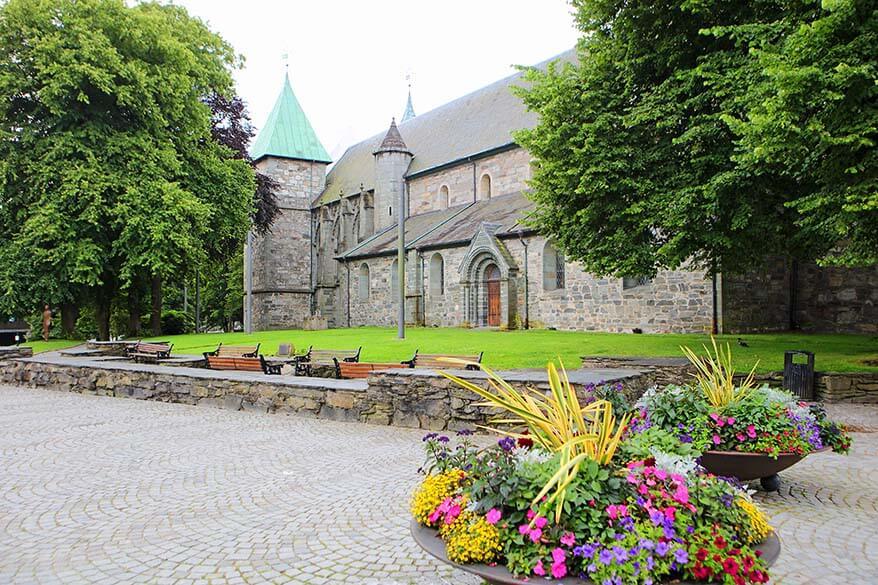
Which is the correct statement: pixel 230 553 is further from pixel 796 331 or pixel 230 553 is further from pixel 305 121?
pixel 305 121

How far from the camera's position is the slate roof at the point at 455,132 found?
3447 centimetres

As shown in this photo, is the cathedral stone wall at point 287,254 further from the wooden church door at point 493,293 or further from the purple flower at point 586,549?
the purple flower at point 586,549

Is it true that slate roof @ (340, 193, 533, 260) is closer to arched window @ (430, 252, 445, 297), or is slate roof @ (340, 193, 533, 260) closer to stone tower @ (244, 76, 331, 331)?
arched window @ (430, 252, 445, 297)

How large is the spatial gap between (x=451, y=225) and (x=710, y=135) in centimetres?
2128

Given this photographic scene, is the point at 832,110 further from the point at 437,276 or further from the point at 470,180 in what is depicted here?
the point at 470,180

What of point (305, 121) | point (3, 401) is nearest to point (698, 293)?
point (3, 401)

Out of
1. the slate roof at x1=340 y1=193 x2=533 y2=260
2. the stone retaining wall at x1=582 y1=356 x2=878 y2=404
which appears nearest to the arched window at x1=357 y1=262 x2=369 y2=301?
the slate roof at x1=340 y1=193 x2=533 y2=260

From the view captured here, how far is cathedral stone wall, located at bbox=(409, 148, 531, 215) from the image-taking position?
32750 mm

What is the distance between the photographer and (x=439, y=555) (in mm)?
2986

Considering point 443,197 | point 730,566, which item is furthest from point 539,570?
point 443,197

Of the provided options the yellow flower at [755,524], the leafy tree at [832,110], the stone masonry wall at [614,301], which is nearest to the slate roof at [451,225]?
the stone masonry wall at [614,301]

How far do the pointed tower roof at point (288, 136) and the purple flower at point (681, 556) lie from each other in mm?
47636

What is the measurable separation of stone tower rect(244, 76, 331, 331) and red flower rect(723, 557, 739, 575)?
4475 centimetres

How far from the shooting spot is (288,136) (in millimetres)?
48156
